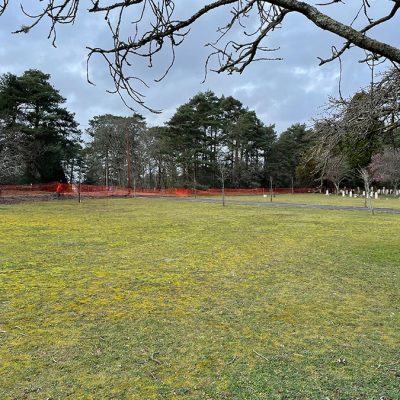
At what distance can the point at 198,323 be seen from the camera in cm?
439

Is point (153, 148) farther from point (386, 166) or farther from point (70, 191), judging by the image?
point (386, 166)

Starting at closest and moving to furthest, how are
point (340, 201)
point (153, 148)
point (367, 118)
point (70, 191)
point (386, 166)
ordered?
1. point (367, 118)
2. point (340, 201)
3. point (70, 191)
4. point (386, 166)
5. point (153, 148)

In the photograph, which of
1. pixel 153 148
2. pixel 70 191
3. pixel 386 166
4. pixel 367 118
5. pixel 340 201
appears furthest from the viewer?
pixel 153 148

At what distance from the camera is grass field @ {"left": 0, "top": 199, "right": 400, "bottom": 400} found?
2998 mm

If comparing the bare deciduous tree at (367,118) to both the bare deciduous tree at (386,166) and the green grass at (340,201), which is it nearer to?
the green grass at (340,201)

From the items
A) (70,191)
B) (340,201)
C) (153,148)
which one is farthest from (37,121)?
(340,201)

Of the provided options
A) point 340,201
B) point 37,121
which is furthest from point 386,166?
point 37,121

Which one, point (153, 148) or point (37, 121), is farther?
point (153, 148)

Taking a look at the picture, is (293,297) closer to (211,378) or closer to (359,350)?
(359,350)

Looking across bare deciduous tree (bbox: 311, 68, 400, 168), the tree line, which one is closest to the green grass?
the tree line

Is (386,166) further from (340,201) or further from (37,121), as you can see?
(37,121)

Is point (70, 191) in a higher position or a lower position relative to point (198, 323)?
higher

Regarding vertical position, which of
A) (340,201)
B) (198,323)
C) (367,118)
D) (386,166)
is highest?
(386,166)

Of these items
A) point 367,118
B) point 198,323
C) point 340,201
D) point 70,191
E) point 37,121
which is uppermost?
point 37,121
